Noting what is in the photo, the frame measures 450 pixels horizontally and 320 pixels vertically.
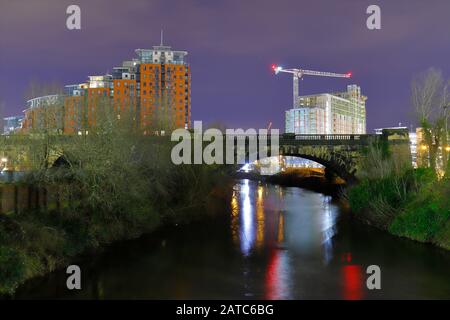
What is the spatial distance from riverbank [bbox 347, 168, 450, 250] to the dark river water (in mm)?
983

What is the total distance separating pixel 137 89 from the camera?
456ft

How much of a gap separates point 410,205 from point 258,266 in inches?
488

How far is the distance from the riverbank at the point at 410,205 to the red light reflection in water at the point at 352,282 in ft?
22.4

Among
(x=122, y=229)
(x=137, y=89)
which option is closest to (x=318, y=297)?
(x=122, y=229)

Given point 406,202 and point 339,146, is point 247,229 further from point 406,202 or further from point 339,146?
point 339,146

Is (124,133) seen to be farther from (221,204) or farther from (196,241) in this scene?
(221,204)

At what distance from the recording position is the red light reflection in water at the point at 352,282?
18.5 m

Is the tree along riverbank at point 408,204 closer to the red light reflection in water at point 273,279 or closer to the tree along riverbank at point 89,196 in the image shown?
the red light reflection in water at point 273,279

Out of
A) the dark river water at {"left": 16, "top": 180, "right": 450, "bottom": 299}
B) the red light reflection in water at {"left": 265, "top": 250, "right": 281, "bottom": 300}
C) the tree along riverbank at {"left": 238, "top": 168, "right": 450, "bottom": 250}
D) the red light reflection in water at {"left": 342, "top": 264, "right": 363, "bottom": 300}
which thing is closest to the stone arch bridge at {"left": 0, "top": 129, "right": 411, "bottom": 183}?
the tree along riverbank at {"left": 238, "top": 168, "right": 450, "bottom": 250}

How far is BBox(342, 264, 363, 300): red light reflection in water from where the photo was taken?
60.6 ft

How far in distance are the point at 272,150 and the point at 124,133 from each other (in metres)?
23.3

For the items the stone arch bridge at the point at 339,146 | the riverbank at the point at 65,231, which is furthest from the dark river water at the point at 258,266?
the stone arch bridge at the point at 339,146

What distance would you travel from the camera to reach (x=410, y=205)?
29391 mm

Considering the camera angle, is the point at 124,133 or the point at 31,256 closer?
the point at 31,256
